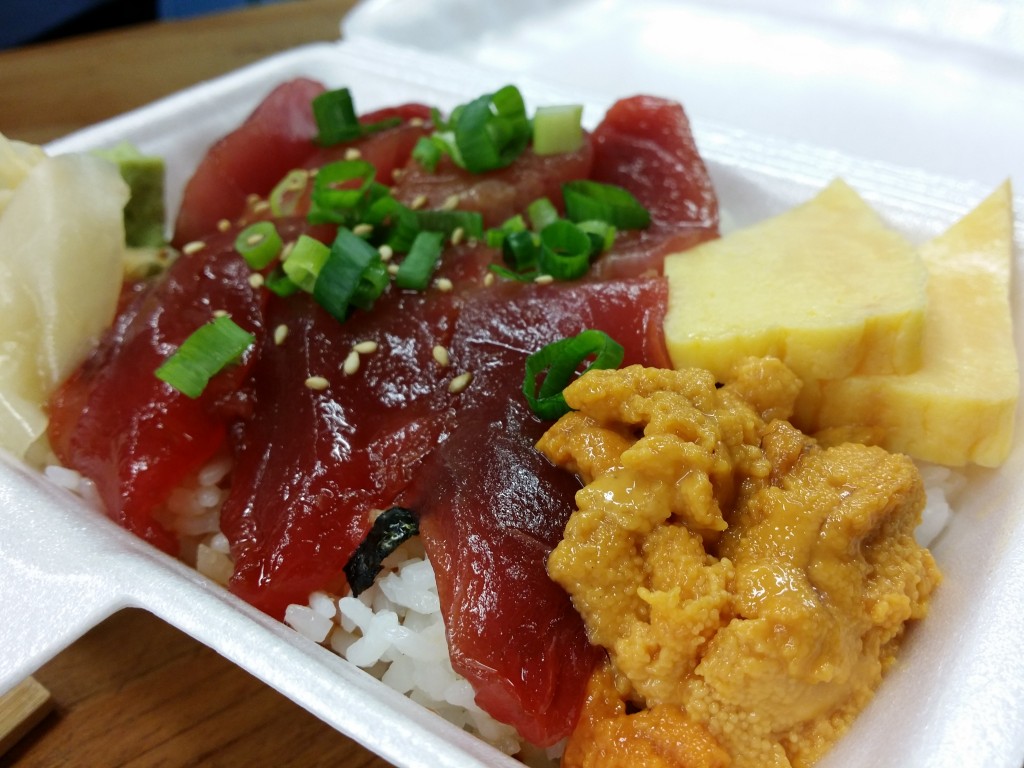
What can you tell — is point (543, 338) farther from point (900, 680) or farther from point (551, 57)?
point (551, 57)

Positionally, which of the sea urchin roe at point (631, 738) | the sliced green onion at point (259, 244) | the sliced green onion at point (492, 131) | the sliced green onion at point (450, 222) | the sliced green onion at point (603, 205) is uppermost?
the sliced green onion at point (492, 131)

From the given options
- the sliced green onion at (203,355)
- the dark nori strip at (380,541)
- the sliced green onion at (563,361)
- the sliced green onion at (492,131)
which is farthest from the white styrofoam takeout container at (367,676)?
the sliced green onion at (492,131)

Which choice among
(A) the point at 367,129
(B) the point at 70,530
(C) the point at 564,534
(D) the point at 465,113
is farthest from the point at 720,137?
(B) the point at 70,530

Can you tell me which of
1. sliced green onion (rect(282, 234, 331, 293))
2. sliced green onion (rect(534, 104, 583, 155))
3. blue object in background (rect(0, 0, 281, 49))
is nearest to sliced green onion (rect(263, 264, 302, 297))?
sliced green onion (rect(282, 234, 331, 293))

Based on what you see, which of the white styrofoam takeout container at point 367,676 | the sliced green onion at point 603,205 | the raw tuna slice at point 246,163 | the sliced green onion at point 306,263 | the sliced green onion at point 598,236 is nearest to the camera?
the white styrofoam takeout container at point 367,676

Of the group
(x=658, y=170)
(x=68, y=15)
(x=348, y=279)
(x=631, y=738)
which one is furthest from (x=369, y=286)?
(x=68, y=15)

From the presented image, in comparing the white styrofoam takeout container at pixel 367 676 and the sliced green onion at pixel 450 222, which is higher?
the sliced green onion at pixel 450 222

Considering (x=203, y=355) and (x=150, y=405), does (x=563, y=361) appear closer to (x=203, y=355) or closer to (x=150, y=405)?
(x=203, y=355)

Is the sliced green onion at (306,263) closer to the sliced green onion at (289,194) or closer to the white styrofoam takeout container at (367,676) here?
the sliced green onion at (289,194)
